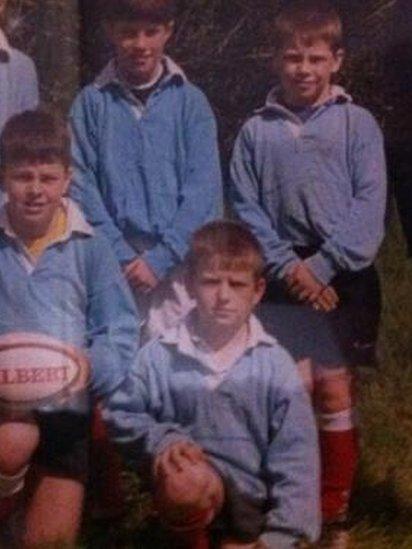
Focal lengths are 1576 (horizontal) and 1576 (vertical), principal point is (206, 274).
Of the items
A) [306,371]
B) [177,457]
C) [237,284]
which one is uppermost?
[237,284]

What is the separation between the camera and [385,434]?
4.00 meters

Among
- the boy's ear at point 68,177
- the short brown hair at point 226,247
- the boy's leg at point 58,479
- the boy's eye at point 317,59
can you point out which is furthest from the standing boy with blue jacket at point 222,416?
the boy's eye at point 317,59

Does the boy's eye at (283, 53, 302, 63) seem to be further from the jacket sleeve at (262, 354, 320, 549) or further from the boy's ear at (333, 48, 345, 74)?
the jacket sleeve at (262, 354, 320, 549)

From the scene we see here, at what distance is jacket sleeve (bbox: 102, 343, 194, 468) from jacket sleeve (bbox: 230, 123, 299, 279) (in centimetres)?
38

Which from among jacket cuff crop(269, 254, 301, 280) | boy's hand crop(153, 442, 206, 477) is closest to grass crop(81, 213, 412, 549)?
boy's hand crop(153, 442, 206, 477)

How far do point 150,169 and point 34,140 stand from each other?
0.29 metres

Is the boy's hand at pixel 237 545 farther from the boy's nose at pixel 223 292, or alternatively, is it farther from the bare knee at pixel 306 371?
the boy's nose at pixel 223 292

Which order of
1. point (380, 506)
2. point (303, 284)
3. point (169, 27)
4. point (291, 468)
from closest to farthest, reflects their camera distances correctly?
point (169, 27) → point (303, 284) → point (291, 468) → point (380, 506)

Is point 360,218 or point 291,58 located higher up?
point 291,58

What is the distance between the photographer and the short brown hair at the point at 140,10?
3.78 m

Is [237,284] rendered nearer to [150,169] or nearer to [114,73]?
[150,169]

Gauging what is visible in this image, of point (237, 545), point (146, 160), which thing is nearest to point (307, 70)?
point (146, 160)

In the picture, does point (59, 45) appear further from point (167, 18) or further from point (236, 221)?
point (236, 221)

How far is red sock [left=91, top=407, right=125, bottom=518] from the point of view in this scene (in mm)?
3963
